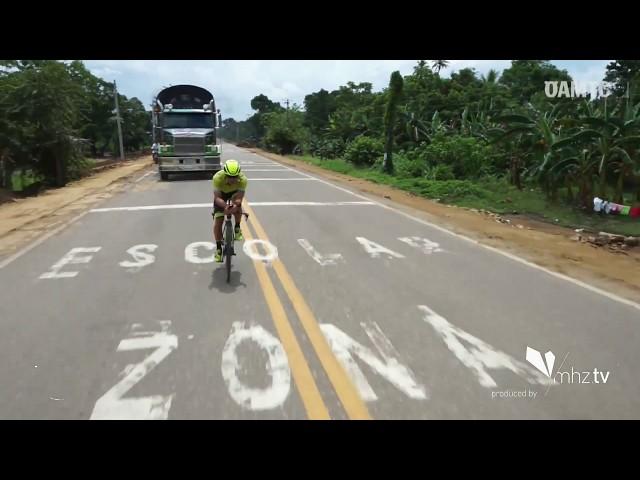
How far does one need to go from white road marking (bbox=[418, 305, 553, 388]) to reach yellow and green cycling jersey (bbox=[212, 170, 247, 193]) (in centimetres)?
352

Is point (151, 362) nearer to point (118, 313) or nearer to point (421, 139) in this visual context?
point (118, 313)

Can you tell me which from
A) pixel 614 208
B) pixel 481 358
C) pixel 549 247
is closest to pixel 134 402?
pixel 481 358

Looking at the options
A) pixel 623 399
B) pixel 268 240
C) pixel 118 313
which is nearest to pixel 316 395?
pixel 623 399

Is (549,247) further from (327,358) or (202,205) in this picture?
(202,205)

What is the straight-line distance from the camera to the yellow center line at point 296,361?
3410 millimetres

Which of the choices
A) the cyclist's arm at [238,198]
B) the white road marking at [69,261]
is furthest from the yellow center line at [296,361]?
the white road marking at [69,261]

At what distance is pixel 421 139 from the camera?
32.1 metres

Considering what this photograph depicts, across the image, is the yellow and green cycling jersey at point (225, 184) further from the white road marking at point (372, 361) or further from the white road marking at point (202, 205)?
the white road marking at point (202, 205)

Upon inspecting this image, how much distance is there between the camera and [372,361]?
4.16m

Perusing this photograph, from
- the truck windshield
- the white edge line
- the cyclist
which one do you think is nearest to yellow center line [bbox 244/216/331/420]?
the cyclist

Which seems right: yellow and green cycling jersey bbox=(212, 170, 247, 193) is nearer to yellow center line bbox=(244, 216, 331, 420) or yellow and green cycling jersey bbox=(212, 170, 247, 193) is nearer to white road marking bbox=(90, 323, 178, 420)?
yellow center line bbox=(244, 216, 331, 420)

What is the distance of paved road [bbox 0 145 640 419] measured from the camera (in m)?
3.51

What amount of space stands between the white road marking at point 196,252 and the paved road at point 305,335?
4cm
